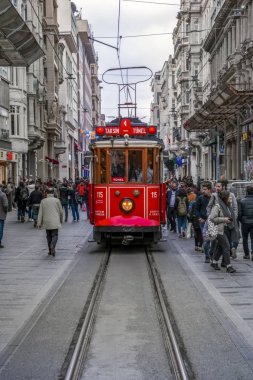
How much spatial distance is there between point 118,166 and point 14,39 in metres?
4.18

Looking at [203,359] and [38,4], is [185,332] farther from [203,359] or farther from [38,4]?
[38,4]

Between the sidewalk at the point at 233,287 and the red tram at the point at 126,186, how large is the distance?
55.4 inches

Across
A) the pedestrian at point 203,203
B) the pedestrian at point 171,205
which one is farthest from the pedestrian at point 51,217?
the pedestrian at point 171,205

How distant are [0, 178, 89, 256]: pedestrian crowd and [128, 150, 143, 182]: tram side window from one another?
2038 mm

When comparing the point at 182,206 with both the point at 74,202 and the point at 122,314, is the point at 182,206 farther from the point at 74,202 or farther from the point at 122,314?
the point at 122,314

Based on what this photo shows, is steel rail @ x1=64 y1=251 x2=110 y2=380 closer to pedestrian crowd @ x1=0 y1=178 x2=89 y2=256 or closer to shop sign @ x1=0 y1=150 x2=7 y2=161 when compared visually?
pedestrian crowd @ x1=0 y1=178 x2=89 y2=256

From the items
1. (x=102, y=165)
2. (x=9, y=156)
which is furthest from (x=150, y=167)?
(x=9, y=156)

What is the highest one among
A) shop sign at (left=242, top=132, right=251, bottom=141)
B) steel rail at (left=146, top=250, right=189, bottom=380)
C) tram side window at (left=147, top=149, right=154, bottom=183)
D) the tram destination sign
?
shop sign at (left=242, top=132, right=251, bottom=141)

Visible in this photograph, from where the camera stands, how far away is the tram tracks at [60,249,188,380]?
6.90 metres

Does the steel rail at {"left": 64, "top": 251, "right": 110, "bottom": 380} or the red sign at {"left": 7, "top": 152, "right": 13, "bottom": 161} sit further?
the red sign at {"left": 7, "top": 152, "right": 13, "bottom": 161}

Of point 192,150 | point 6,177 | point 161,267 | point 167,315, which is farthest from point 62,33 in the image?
point 167,315

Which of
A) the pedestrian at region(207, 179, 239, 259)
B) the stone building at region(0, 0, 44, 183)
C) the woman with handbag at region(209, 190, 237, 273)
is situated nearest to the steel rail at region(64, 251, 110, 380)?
the woman with handbag at region(209, 190, 237, 273)

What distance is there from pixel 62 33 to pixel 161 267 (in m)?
61.9

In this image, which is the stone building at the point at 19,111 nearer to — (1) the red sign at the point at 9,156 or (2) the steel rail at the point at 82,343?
(1) the red sign at the point at 9,156
